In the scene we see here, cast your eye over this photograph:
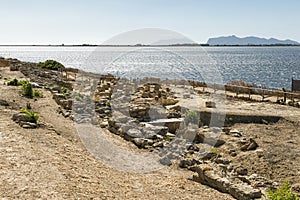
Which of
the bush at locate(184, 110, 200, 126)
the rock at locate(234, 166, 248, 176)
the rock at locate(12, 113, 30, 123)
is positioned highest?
the rock at locate(12, 113, 30, 123)

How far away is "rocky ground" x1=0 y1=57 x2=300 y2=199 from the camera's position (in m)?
9.11

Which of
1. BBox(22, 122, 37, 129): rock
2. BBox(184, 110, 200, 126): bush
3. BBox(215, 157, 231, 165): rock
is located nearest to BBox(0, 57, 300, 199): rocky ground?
BBox(215, 157, 231, 165): rock

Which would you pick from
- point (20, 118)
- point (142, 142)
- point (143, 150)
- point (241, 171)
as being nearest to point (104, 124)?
point (142, 142)

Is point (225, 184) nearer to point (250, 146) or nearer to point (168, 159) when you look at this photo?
point (168, 159)

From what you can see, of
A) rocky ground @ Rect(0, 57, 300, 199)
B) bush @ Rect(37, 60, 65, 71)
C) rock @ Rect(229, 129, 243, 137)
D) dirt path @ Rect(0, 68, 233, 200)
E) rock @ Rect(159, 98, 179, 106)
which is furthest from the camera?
bush @ Rect(37, 60, 65, 71)

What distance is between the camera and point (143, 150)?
45.9 feet

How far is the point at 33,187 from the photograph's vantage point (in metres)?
8.04

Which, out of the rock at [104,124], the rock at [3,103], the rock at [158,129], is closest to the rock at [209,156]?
the rock at [158,129]

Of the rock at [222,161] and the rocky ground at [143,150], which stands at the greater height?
the rocky ground at [143,150]

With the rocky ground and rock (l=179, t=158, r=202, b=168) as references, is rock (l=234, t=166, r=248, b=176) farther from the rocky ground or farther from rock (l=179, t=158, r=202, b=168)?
rock (l=179, t=158, r=202, b=168)

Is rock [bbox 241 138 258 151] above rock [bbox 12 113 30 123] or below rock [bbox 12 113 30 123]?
below

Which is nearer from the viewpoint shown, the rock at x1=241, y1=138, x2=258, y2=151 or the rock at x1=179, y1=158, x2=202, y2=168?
the rock at x1=179, y1=158, x2=202, y2=168

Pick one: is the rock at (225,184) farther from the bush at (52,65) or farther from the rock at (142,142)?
the bush at (52,65)

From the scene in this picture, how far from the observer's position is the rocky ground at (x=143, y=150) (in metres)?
9.11
